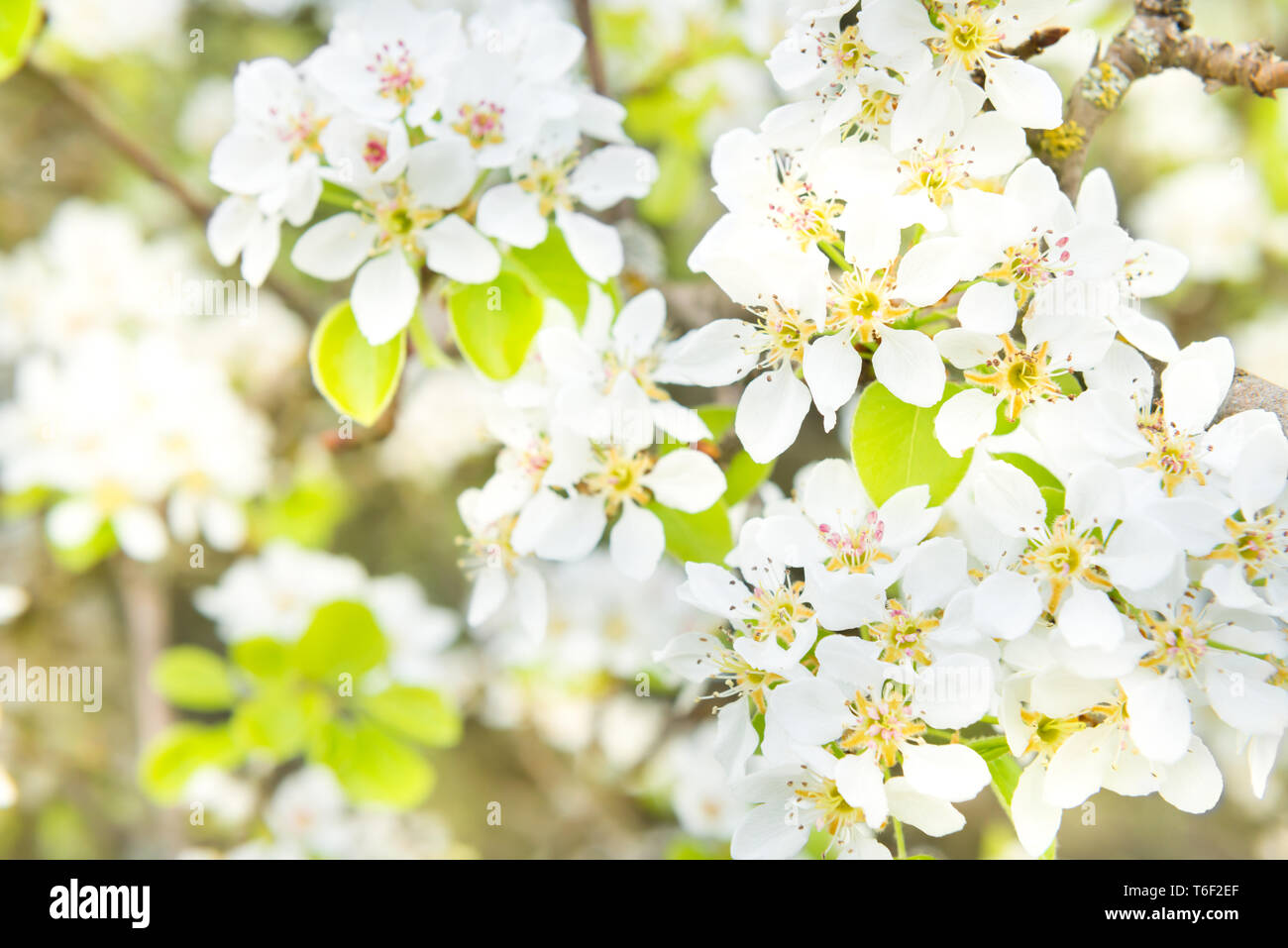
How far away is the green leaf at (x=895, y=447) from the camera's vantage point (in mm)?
667

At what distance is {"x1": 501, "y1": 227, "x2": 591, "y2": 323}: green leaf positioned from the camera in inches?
32.6

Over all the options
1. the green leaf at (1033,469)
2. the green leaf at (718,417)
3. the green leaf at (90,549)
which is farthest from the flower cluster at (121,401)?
the green leaf at (1033,469)

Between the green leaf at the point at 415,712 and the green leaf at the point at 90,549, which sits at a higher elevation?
the green leaf at the point at 90,549

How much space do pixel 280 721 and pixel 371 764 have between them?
13 centimetres

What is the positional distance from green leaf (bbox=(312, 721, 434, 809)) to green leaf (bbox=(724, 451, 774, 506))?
61cm

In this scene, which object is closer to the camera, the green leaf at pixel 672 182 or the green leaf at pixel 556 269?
the green leaf at pixel 556 269

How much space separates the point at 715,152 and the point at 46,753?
6.11ft

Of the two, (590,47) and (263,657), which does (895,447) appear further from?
(263,657)

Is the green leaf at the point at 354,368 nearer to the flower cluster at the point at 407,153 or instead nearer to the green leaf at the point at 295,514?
the flower cluster at the point at 407,153

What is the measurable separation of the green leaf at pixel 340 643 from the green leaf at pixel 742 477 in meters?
0.56

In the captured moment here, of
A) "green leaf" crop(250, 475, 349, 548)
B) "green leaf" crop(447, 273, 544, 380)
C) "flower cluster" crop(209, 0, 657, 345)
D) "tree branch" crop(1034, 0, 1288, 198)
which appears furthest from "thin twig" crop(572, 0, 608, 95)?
"green leaf" crop(250, 475, 349, 548)

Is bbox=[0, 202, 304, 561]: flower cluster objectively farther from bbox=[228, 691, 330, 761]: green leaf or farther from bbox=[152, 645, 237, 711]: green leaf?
bbox=[228, 691, 330, 761]: green leaf

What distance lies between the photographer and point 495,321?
79 cm

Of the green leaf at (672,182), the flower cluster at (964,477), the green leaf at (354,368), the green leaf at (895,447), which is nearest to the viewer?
the flower cluster at (964,477)
